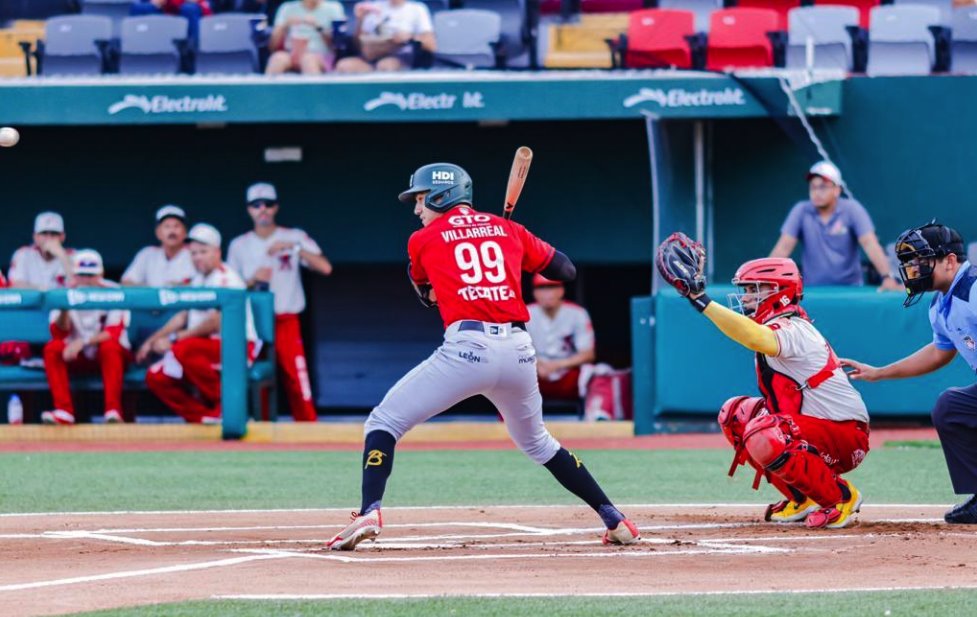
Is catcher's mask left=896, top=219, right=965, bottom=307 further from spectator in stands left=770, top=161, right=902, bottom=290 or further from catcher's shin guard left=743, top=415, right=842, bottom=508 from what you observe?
spectator in stands left=770, top=161, right=902, bottom=290

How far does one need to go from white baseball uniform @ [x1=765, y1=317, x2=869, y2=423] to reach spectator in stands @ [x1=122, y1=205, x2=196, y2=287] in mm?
6350

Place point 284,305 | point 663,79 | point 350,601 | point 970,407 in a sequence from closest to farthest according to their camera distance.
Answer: point 350,601 → point 970,407 → point 663,79 → point 284,305

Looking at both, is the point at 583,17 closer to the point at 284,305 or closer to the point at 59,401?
the point at 284,305

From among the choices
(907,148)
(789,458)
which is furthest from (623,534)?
(907,148)

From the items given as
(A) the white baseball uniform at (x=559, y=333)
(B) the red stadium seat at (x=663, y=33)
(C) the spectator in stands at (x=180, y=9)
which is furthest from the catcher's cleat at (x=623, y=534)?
(C) the spectator in stands at (x=180, y=9)

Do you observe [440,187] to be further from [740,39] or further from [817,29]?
[817,29]

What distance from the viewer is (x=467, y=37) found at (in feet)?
41.0

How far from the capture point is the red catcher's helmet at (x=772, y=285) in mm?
6539

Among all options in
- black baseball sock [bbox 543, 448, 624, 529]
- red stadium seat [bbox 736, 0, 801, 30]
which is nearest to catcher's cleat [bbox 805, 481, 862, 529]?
black baseball sock [bbox 543, 448, 624, 529]

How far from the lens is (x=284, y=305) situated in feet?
40.3

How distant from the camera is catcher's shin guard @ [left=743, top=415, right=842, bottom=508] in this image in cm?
626

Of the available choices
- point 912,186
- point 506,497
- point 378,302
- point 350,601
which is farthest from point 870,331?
point 350,601

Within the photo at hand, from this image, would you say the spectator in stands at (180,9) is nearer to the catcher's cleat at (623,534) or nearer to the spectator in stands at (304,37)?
the spectator in stands at (304,37)

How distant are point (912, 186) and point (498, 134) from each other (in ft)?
11.2
